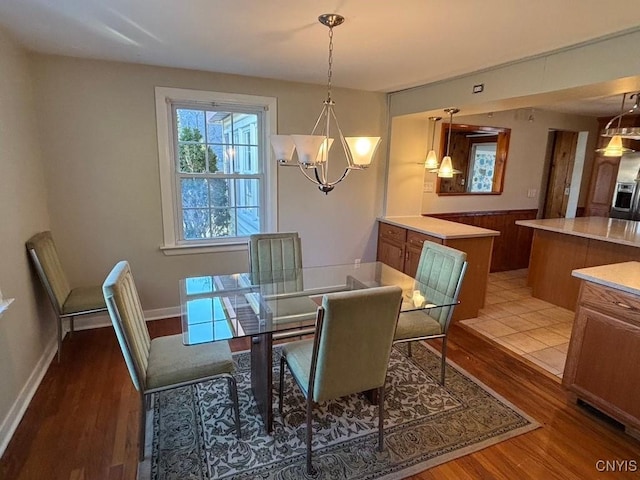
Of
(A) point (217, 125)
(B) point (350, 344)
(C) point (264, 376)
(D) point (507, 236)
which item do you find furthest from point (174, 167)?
(D) point (507, 236)

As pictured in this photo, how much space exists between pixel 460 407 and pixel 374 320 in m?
1.15

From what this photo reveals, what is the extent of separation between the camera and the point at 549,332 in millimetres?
3430

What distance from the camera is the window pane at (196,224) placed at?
354 cm

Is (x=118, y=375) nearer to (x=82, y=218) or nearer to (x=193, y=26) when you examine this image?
(x=82, y=218)

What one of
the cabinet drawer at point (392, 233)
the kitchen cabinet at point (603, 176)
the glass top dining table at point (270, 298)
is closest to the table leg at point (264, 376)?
the glass top dining table at point (270, 298)

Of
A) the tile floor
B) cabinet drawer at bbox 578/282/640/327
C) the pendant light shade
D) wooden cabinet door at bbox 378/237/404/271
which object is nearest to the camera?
cabinet drawer at bbox 578/282/640/327

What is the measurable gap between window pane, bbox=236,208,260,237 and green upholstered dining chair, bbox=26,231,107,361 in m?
1.42

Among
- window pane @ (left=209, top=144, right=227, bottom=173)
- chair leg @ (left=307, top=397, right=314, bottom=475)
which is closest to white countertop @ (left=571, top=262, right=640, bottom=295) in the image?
chair leg @ (left=307, top=397, right=314, bottom=475)

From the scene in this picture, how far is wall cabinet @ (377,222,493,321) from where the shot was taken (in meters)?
3.49

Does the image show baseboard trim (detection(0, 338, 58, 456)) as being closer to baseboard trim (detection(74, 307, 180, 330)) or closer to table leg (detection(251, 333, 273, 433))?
baseboard trim (detection(74, 307, 180, 330))

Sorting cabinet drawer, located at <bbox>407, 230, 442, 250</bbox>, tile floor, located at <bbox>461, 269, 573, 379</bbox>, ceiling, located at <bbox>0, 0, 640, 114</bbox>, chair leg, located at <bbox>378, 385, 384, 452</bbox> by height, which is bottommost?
tile floor, located at <bbox>461, 269, 573, 379</bbox>

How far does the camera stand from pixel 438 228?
3.69 meters

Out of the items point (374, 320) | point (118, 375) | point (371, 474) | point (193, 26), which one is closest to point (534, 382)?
point (371, 474)

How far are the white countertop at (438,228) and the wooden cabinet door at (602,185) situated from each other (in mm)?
3134
